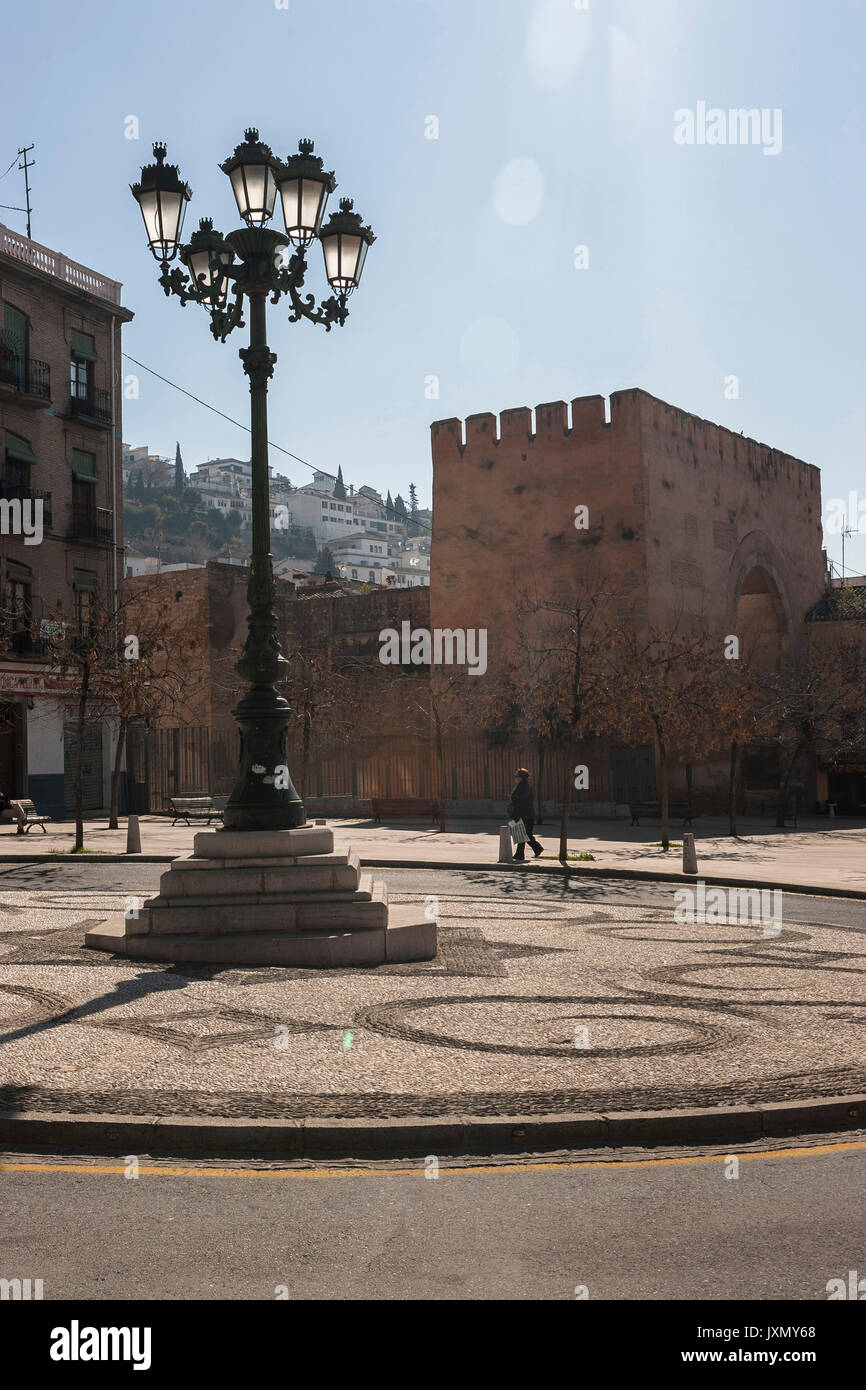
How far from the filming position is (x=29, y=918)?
1309cm

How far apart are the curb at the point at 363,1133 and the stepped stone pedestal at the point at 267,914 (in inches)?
161

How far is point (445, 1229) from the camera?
4.81 meters

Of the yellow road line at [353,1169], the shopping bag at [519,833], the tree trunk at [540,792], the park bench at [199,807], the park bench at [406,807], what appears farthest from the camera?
the tree trunk at [540,792]

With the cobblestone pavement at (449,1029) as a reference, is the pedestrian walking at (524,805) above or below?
above

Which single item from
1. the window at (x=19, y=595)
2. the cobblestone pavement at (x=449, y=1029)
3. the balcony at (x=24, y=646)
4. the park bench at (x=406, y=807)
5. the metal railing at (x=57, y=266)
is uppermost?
the metal railing at (x=57, y=266)

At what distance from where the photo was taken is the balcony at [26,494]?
34.2 meters

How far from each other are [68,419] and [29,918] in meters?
26.5

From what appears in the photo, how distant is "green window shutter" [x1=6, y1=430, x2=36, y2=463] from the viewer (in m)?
34.5

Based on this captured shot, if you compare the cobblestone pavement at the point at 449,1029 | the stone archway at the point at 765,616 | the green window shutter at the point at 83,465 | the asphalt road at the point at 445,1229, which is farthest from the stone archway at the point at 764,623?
the asphalt road at the point at 445,1229

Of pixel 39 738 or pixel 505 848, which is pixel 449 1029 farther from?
pixel 39 738

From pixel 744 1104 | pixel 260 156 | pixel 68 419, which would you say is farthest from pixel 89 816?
pixel 744 1104

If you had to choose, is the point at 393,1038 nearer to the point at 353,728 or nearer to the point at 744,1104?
the point at 744,1104

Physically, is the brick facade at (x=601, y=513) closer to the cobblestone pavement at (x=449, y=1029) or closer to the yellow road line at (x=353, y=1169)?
the cobblestone pavement at (x=449, y=1029)

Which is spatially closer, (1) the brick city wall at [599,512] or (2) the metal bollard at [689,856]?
(2) the metal bollard at [689,856]
